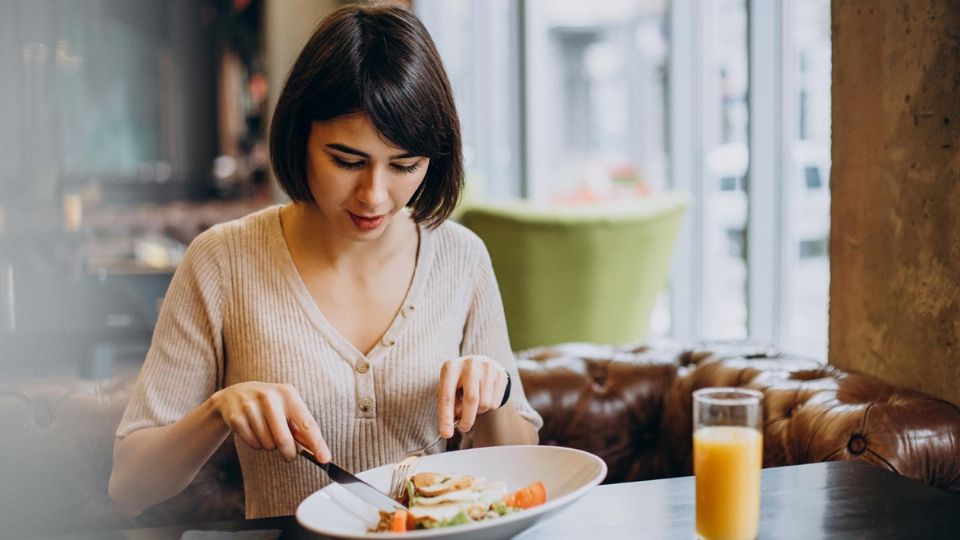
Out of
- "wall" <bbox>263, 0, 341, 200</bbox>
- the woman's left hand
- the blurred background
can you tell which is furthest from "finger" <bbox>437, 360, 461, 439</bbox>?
"wall" <bbox>263, 0, 341, 200</bbox>

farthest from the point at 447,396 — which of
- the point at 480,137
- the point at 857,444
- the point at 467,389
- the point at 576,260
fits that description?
the point at 480,137

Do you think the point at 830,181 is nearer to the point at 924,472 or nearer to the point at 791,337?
the point at 924,472

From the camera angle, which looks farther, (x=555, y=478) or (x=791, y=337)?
(x=791, y=337)

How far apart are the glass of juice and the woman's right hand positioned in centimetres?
43

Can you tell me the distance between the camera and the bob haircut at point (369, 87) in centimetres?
139

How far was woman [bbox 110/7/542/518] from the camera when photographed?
1397 mm

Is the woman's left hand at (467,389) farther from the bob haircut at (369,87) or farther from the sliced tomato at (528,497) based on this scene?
the bob haircut at (369,87)

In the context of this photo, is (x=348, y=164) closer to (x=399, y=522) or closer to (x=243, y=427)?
(x=243, y=427)

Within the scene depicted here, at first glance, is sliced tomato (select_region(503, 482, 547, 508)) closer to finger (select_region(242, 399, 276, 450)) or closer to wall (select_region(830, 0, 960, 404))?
finger (select_region(242, 399, 276, 450))

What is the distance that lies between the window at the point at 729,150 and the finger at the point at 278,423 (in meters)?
1.36

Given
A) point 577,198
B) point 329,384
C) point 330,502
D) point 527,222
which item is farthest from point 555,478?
point 577,198

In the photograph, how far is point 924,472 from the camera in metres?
1.59

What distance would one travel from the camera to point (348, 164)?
1.42 meters

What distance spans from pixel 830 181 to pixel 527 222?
58.4 inches
